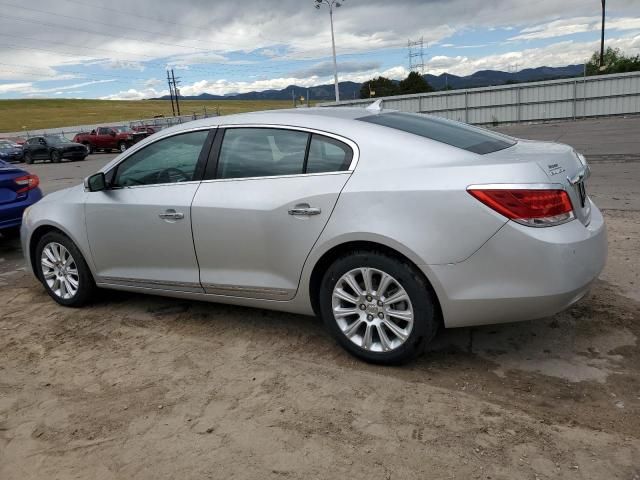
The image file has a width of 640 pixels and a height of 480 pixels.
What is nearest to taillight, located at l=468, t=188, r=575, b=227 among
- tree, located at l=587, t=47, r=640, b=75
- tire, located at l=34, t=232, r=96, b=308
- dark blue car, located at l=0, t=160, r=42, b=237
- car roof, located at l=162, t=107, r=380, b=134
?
car roof, located at l=162, t=107, r=380, b=134

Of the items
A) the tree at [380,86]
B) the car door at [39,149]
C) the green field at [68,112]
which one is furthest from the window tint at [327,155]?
the tree at [380,86]

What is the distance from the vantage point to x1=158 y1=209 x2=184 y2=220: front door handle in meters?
3.96

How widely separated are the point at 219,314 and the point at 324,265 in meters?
1.39

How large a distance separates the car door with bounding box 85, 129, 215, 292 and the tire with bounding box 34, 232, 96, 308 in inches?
7.8

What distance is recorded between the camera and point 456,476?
2410 millimetres

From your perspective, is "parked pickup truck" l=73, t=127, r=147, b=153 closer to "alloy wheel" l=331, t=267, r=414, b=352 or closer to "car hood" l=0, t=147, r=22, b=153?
"car hood" l=0, t=147, r=22, b=153

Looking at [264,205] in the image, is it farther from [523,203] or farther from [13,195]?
[13,195]

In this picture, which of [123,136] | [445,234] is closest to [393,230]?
[445,234]

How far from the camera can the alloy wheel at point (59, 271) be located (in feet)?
15.8

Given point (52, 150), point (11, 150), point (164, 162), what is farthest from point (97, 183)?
point (11, 150)

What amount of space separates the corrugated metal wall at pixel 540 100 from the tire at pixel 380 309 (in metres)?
25.8

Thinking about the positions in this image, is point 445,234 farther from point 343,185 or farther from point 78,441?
point 78,441

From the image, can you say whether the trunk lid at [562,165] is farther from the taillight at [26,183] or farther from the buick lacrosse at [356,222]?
the taillight at [26,183]

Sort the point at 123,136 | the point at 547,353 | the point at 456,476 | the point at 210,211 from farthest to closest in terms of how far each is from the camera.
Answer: the point at 123,136 < the point at 210,211 < the point at 547,353 < the point at 456,476
